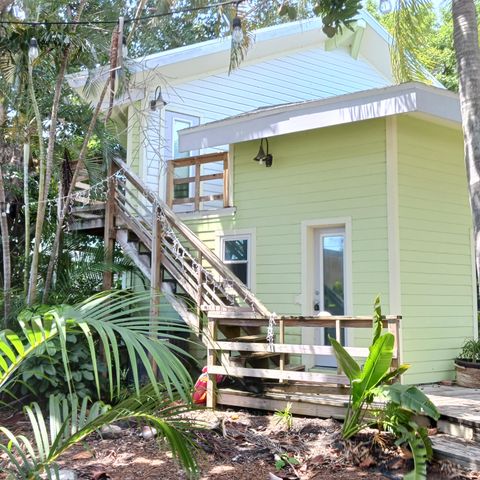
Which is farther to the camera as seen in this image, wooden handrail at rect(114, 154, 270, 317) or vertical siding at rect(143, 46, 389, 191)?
vertical siding at rect(143, 46, 389, 191)

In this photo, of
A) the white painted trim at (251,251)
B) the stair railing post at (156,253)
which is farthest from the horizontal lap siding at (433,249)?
the stair railing post at (156,253)

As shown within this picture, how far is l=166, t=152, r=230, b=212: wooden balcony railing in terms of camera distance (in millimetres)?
9328

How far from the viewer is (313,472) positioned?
5004 millimetres

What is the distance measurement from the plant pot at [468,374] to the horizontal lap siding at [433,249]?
0.22m

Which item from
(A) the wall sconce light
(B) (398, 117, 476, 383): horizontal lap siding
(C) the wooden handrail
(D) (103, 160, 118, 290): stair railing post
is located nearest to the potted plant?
(B) (398, 117, 476, 383): horizontal lap siding

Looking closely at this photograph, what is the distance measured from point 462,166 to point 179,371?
6.75m

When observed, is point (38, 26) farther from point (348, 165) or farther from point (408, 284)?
point (408, 284)

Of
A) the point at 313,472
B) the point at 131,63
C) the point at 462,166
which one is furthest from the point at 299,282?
the point at 131,63

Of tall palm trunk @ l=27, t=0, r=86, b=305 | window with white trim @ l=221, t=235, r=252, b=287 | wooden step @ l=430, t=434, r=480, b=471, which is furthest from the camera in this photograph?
window with white trim @ l=221, t=235, r=252, b=287

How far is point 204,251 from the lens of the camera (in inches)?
315

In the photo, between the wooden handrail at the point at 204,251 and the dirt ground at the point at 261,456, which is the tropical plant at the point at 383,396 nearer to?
the dirt ground at the point at 261,456

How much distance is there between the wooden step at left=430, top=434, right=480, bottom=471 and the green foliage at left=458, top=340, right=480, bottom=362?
251cm

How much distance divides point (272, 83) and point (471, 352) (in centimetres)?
677

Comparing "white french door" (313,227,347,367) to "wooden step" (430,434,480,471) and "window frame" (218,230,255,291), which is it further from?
"wooden step" (430,434,480,471)
